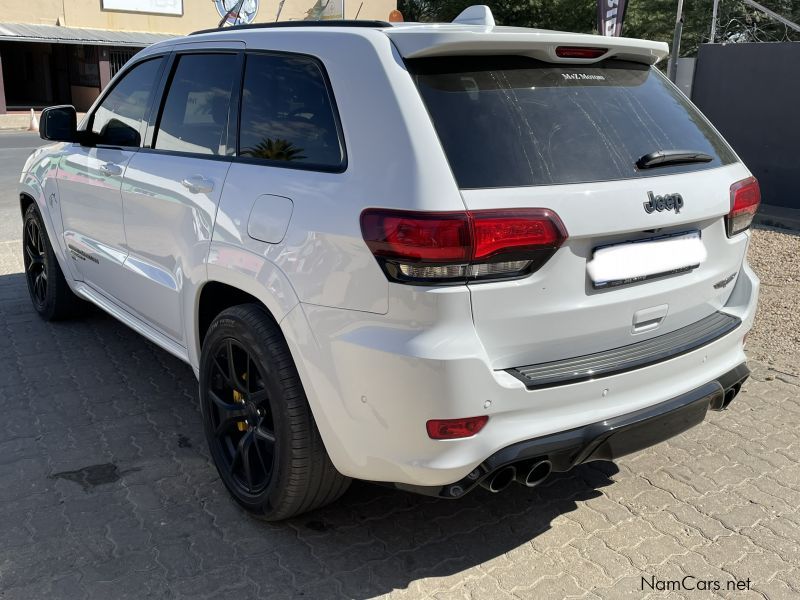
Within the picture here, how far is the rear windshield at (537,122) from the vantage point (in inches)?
95.4

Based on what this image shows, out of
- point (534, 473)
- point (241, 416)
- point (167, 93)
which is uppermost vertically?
point (167, 93)

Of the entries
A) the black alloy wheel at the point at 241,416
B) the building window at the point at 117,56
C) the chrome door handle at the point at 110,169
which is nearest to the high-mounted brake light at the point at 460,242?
the black alloy wheel at the point at 241,416

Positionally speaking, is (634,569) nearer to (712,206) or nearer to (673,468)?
(673,468)

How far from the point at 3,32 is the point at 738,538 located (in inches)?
1167

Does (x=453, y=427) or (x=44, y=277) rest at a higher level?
(x=453, y=427)

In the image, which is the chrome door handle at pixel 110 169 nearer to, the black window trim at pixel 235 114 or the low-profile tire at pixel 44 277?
the black window trim at pixel 235 114

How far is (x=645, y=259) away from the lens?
8.59ft

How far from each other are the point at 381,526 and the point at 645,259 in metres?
1.45

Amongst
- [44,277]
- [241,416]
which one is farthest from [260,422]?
[44,277]

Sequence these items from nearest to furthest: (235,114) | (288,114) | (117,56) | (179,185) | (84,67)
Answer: (288,114) < (235,114) < (179,185) < (117,56) < (84,67)

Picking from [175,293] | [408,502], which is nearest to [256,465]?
[408,502]

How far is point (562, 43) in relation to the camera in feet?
8.64

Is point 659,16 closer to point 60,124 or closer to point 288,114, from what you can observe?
point 60,124

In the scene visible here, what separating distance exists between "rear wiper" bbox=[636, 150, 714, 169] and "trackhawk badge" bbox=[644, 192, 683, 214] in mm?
130
